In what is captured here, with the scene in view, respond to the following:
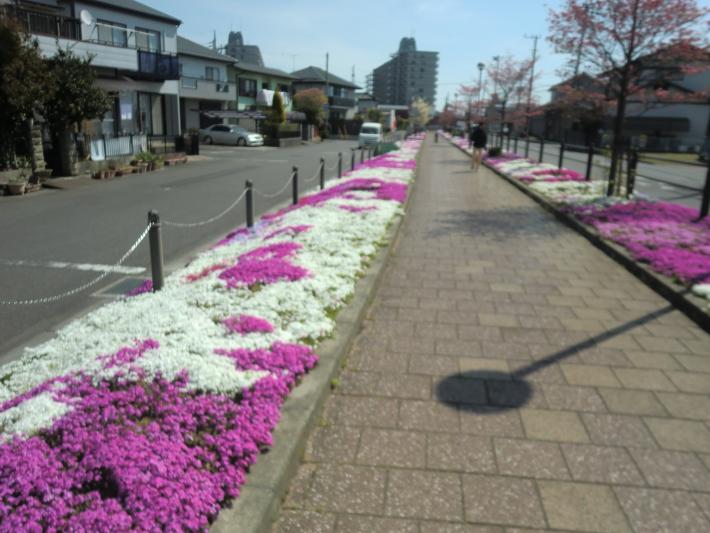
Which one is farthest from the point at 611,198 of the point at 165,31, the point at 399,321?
the point at 165,31

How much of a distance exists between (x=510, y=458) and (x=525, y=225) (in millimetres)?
8247

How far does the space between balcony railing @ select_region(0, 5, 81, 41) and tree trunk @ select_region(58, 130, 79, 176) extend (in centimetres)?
584

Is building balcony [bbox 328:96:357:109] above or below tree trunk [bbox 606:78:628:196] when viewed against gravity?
above

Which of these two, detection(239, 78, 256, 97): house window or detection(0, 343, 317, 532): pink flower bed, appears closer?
detection(0, 343, 317, 532): pink flower bed

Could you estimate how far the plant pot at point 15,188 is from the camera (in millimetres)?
15327

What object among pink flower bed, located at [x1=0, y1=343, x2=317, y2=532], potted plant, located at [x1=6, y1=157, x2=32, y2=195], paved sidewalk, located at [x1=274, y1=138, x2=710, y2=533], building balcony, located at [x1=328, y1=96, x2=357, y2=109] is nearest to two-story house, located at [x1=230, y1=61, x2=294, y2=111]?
building balcony, located at [x1=328, y1=96, x2=357, y2=109]

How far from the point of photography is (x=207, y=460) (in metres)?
2.81

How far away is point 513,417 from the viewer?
372 cm

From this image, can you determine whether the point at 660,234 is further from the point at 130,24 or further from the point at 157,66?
the point at 130,24

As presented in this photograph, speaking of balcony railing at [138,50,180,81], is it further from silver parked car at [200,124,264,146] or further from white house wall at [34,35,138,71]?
silver parked car at [200,124,264,146]

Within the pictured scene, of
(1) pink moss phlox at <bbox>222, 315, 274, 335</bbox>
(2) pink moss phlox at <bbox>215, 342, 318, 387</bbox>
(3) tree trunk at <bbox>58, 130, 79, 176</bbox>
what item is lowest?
(2) pink moss phlox at <bbox>215, 342, 318, 387</bbox>

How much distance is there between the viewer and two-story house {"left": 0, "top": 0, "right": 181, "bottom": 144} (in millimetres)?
24250

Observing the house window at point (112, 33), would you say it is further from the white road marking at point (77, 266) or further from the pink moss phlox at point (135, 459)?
the pink moss phlox at point (135, 459)

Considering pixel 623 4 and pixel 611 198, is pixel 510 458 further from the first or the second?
pixel 623 4
